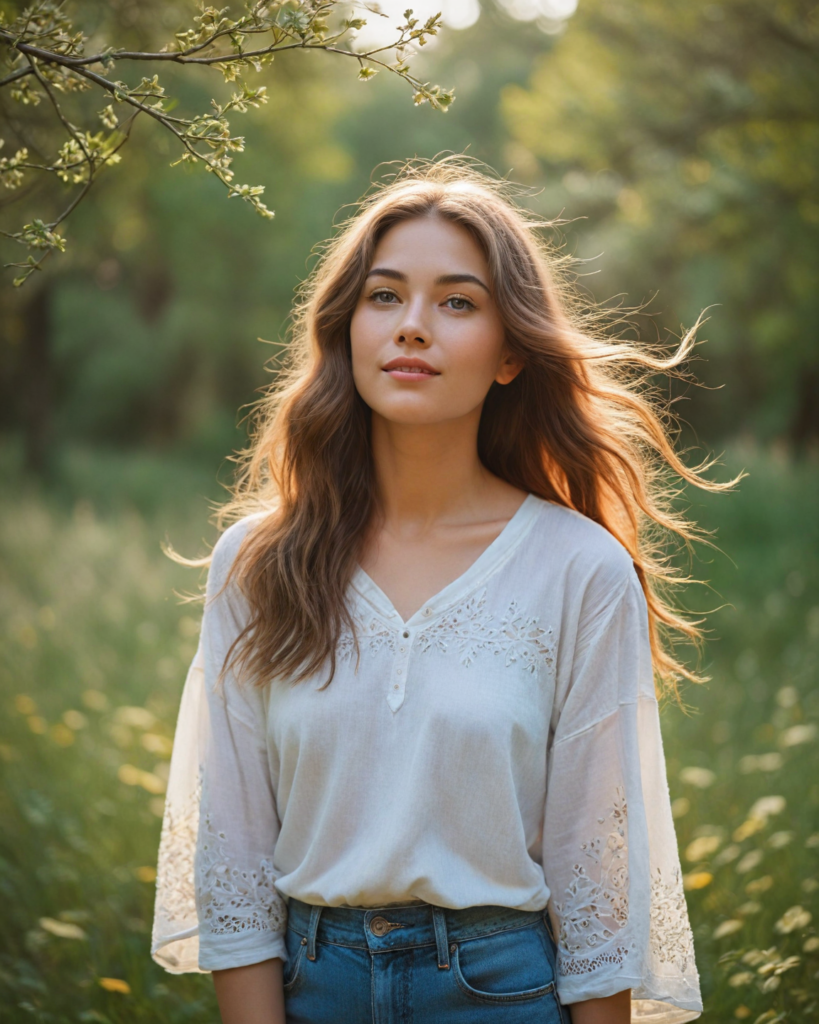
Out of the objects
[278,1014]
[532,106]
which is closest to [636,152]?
[532,106]

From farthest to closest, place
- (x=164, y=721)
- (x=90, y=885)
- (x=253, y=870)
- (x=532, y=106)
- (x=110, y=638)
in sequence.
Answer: (x=532, y=106) → (x=110, y=638) → (x=164, y=721) → (x=90, y=885) → (x=253, y=870)

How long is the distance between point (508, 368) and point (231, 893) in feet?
4.19

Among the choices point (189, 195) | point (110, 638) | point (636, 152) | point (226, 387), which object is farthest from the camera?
point (226, 387)

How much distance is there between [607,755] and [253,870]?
770mm

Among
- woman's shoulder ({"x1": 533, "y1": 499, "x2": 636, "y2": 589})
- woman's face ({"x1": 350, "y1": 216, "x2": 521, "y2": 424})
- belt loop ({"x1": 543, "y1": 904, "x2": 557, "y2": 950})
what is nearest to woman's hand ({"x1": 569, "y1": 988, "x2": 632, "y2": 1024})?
belt loop ({"x1": 543, "y1": 904, "x2": 557, "y2": 950})

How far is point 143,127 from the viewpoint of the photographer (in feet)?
17.1

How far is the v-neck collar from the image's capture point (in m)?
1.92

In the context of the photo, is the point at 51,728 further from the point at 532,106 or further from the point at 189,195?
the point at 189,195

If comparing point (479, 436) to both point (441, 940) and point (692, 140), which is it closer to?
point (441, 940)

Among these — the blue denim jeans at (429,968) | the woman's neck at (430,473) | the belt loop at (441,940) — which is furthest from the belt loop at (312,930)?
the woman's neck at (430,473)

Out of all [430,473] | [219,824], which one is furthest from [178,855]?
[430,473]

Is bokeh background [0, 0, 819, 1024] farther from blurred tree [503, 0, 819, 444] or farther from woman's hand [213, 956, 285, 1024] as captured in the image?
woman's hand [213, 956, 285, 1024]

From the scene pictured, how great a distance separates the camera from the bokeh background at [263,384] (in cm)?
318

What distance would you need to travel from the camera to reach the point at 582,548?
1.96 m
